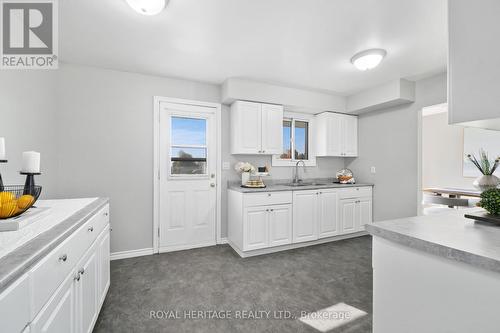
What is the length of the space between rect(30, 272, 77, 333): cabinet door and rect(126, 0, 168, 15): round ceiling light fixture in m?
1.84

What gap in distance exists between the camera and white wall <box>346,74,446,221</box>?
313 centimetres

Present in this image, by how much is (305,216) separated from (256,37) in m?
2.43

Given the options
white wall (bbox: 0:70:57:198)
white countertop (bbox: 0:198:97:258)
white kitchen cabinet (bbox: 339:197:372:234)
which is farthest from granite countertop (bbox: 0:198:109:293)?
white kitchen cabinet (bbox: 339:197:372:234)

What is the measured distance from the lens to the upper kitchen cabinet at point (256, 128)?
320 centimetres

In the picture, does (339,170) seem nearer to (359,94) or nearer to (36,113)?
(359,94)

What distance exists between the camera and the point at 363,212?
12.1ft

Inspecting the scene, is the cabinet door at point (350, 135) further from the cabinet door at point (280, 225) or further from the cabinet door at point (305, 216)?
the cabinet door at point (280, 225)

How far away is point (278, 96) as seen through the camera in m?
3.38

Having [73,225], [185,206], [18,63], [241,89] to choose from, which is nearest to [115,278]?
[185,206]

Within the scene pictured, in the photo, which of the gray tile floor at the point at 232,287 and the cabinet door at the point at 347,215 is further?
the cabinet door at the point at 347,215

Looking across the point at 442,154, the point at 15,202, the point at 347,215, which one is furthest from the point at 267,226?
the point at 442,154

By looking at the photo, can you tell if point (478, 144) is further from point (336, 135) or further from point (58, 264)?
point (58, 264)

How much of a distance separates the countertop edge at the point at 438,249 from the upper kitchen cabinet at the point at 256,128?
2.35m

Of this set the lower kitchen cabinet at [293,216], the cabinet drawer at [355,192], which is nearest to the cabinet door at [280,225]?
the lower kitchen cabinet at [293,216]
